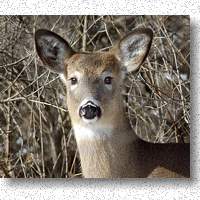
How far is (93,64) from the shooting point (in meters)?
4.00

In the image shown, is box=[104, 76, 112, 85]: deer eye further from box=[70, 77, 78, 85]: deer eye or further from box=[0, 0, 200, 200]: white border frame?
box=[0, 0, 200, 200]: white border frame

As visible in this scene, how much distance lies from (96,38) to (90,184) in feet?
2.59

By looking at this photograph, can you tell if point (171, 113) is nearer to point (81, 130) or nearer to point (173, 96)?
point (173, 96)

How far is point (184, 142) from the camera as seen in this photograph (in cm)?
404

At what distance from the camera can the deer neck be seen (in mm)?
3957

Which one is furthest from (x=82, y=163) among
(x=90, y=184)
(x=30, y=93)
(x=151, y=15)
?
(x=151, y=15)

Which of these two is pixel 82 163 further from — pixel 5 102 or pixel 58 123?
pixel 5 102

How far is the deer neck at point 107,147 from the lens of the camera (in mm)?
3957

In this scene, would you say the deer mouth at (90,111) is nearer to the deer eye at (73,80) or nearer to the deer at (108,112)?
the deer at (108,112)

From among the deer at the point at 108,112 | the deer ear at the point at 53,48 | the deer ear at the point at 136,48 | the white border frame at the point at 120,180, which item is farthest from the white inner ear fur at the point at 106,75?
the white border frame at the point at 120,180

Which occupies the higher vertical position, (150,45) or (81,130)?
(150,45)

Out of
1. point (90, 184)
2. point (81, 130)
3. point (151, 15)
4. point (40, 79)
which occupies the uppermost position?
point (151, 15)

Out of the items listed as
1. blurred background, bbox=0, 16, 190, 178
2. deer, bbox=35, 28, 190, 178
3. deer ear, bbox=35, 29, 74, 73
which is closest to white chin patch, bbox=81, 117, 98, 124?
deer, bbox=35, 28, 190, 178

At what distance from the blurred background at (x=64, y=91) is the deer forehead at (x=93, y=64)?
0.21ft
